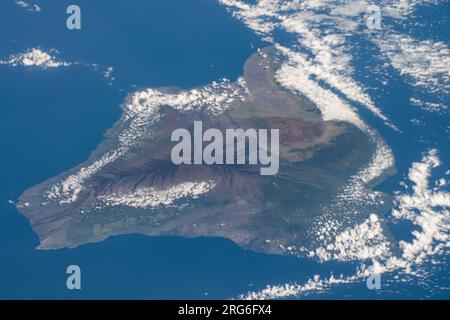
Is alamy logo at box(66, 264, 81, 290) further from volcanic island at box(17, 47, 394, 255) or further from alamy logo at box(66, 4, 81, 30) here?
alamy logo at box(66, 4, 81, 30)

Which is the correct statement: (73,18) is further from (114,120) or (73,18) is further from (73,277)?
(73,277)

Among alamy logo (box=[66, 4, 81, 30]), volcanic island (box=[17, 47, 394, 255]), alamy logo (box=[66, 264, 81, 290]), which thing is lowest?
alamy logo (box=[66, 264, 81, 290])

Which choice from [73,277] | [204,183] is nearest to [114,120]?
[204,183]

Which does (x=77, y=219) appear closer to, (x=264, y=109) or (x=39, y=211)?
(x=39, y=211)

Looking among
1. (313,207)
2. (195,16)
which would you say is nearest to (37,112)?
(195,16)

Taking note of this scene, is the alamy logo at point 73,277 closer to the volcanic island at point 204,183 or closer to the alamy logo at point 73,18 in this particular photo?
the volcanic island at point 204,183

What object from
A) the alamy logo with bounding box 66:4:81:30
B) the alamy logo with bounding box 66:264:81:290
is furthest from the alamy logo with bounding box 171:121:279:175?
the alamy logo with bounding box 66:4:81:30

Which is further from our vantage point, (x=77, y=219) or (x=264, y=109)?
(x=264, y=109)
